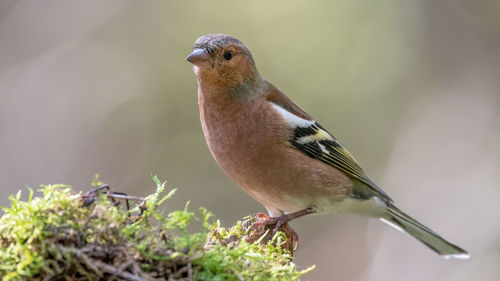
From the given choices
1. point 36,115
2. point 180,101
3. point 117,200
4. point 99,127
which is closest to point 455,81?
point 180,101

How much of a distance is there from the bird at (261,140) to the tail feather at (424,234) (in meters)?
0.02

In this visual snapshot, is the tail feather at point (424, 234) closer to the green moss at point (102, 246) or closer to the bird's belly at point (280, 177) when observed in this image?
the bird's belly at point (280, 177)

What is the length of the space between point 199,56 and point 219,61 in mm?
250

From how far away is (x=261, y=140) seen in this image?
452 cm

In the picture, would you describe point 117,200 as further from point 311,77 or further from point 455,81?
point 455,81

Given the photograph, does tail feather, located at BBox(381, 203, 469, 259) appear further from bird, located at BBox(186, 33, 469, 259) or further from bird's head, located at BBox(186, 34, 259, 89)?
bird's head, located at BBox(186, 34, 259, 89)

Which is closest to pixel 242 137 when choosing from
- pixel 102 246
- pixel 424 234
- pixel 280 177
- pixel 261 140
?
pixel 261 140

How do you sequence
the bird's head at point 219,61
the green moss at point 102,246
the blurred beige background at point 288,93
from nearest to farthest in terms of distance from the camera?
the green moss at point 102,246, the bird's head at point 219,61, the blurred beige background at point 288,93

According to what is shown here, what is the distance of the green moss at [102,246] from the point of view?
1.92m

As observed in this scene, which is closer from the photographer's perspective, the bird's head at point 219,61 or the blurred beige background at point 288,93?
the bird's head at point 219,61

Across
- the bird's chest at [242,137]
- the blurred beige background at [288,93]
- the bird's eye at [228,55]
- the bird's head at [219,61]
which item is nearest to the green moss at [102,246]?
the bird's chest at [242,137]

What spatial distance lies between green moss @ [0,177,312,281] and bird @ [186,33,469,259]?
2.18 m

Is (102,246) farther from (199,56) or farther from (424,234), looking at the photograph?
(424,234)

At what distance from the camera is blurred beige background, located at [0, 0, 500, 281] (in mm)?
10211
